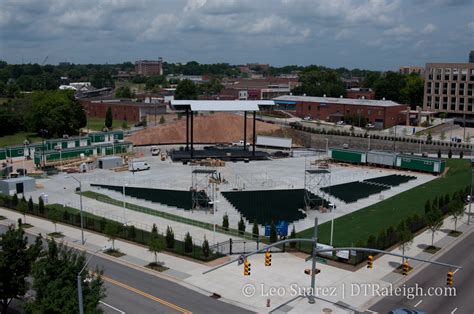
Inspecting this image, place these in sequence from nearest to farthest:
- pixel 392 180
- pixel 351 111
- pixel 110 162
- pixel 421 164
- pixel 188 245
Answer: pixel 188 245
pixel 392 180
pixel 421 164
pixel 110 162
pixel 351 111

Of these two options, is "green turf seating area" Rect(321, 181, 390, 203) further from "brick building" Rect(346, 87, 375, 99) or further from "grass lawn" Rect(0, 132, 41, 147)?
"brick building" Rect(346, 87, 375, 99)

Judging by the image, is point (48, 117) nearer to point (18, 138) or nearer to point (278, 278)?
point (18, 138)

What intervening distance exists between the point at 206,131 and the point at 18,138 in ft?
145

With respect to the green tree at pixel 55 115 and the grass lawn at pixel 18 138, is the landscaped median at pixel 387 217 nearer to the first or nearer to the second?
the green tree at pixel 55 115

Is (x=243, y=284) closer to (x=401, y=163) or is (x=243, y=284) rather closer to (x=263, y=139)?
(x=401, y=163)

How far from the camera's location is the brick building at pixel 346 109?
125 m

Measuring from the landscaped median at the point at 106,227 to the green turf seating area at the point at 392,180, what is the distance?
1559 inches

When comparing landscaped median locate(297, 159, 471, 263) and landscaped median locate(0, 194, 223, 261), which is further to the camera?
landscaped median locate(297, 159, 471, 263)

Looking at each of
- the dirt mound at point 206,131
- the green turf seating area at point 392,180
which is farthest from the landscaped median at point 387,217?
the dirt mound at point 206,131

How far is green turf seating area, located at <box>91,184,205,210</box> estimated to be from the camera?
58.4 m

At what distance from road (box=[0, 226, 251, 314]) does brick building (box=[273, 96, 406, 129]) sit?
101 m

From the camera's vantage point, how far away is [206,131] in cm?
11606

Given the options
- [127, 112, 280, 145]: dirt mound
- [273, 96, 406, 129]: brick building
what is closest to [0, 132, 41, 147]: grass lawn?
[127, 112, 280, 145]: dirt mound

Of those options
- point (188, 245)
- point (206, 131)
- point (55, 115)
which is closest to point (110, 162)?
point (55, 115)
